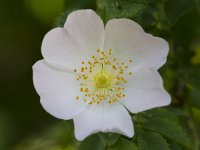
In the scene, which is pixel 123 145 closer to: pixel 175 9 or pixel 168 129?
pixel 168 129

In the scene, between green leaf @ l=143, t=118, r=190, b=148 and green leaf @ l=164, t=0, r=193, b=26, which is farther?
green leaf @ l=164, t=0, r=193, b=26

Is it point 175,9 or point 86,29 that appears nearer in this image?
point 86,29

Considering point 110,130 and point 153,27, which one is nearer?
point 110,130

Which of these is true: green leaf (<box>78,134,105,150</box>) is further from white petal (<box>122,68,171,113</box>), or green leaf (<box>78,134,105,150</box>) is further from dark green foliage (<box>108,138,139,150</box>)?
white petal (<box>122,68,171,113</box>)

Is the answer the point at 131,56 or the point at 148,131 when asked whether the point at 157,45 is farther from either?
the point at 148,131

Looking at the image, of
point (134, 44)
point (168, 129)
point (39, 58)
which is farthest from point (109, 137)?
point (39, 58)

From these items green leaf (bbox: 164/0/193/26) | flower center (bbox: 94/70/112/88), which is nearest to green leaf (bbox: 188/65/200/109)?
green leaf (bbox: 164/0/193/26)

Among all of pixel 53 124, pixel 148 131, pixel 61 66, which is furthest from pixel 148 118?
pixel 53 124
